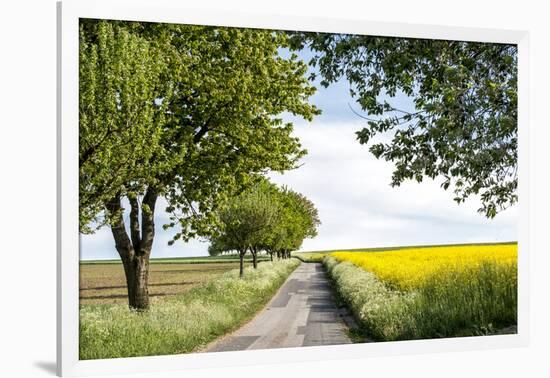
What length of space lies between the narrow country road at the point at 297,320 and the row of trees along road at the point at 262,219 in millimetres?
574

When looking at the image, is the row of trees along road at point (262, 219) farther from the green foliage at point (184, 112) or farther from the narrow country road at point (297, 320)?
the narrow country road at point (297, 320)

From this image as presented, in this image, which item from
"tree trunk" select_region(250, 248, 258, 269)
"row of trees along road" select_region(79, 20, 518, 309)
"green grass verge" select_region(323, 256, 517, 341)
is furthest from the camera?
"tree trunk" select_region(250, 248, 258, 269)

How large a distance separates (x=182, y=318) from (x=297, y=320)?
1853 millimetres

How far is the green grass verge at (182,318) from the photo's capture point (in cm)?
1150

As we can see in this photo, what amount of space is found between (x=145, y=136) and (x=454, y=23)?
573 cm

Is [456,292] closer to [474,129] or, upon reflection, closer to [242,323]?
[474,129]

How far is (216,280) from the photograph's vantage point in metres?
12.6

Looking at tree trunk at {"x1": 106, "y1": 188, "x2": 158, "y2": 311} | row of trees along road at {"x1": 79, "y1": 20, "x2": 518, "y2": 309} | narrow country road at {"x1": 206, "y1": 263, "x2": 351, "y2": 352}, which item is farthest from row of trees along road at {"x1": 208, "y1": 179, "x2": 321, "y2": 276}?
tree trunk at {"x1": 106, "y1": 188, "x2": 158, "y2": 311}

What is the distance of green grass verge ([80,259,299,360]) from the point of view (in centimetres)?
1150

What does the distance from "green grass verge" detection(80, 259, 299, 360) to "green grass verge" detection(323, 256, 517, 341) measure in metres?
1.22

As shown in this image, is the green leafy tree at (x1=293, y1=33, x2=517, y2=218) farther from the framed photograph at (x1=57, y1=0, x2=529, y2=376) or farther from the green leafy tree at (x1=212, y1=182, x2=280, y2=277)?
the green leafy tree at (x1=212, y1=182, x2=280, y2=277)

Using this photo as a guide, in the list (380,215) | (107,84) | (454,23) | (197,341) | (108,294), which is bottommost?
(197,341)

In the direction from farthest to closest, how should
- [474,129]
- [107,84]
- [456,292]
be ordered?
[456,292] → [474,129] → [107,84]
